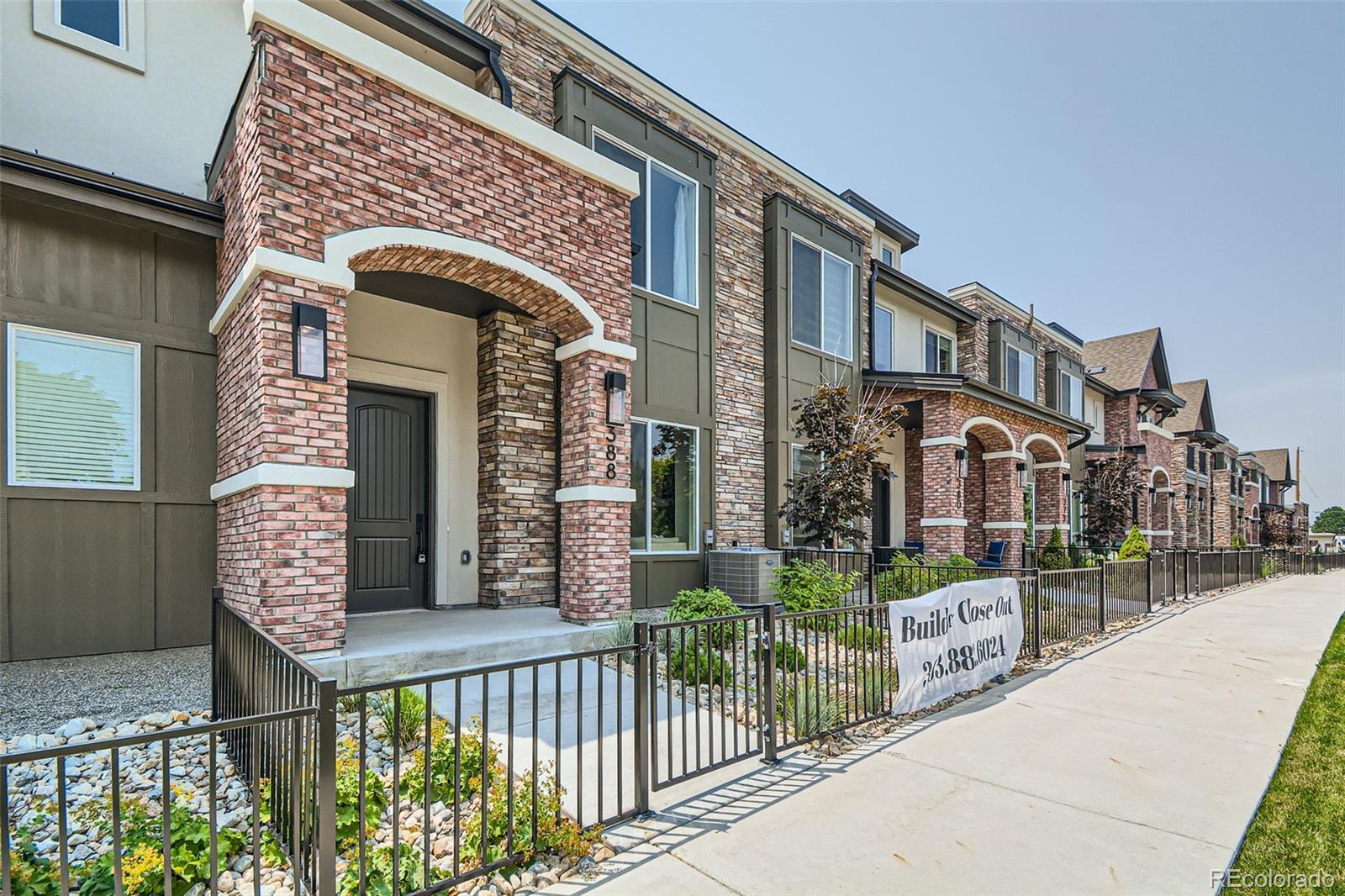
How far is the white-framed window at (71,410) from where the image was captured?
565cm

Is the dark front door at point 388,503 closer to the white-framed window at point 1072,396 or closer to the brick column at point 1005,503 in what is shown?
the brick column at point 1005,503

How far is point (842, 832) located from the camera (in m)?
3.58

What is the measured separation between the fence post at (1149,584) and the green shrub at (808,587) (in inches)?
254

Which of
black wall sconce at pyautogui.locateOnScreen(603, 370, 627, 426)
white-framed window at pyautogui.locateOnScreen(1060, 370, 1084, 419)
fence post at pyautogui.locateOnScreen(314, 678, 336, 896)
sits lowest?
fence post at pyautogui.locateOnScreen(314, 678, 336, 896)

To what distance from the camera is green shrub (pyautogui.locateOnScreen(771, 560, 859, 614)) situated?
28.5 ft

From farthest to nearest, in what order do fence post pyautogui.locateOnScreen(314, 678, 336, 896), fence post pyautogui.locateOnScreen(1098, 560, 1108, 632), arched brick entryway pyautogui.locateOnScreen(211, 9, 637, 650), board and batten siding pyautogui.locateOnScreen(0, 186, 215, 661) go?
fence post pyautogui.locateOnScreen(1098, 560, 1108, 632) < board and batten siding pyautogui.locateOnScreen(0, 186, 215, 661) < arched brick entryway pyautogui.locateOnScreen(211, 9, 637, 650) < fence post pyautogui.locateOnScreen(314, 678, 336, 896)

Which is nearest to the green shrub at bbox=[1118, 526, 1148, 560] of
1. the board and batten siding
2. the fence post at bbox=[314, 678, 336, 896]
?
the fence post at bbox=[314, 678, 336, 896]

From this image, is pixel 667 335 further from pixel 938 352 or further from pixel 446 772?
pixel 938 352

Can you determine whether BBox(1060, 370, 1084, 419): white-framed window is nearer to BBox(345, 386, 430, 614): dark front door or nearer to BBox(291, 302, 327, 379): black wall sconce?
BBox(345, 386, 430, 614): dark front door

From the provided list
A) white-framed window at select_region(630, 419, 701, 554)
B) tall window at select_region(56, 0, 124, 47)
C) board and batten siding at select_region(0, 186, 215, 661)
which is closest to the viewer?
board and batten siding at select_region(0, 186, 215, 661)

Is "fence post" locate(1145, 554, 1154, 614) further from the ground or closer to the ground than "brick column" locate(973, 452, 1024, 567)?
closer to the ground

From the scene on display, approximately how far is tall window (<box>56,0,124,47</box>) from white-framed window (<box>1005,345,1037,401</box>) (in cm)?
1927

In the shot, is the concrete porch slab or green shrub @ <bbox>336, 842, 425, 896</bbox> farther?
the concrete porch slab

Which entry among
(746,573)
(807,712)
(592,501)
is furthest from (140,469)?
(746,573)
